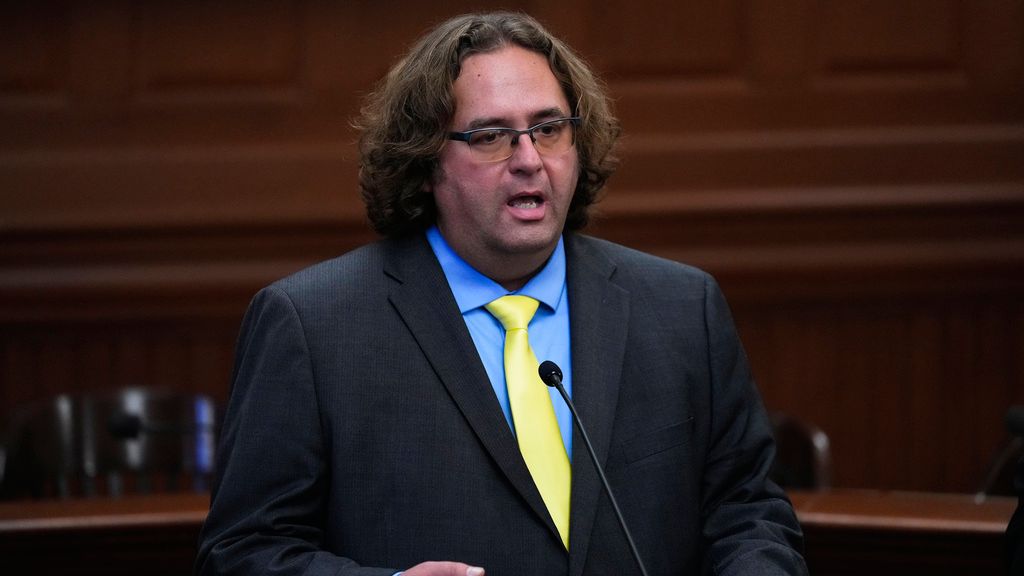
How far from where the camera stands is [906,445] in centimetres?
399

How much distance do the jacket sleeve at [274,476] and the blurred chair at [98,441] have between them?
117 centimetres

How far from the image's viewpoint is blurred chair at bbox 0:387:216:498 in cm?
315

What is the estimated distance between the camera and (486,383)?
6.59 ft

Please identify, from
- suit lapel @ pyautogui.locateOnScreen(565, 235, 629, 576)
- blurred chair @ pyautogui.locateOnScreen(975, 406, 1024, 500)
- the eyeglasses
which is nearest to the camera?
suit lapel @ pyautogui.locateOnScreen(565, 235, 629, 576)

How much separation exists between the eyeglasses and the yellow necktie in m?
0.27

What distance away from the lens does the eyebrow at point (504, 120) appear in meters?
2.06

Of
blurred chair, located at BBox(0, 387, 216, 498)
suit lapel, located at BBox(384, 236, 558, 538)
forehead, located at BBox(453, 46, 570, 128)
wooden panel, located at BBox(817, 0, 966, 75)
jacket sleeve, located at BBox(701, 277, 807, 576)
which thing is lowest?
blurred chair, located at BBox(0, 387, 216, 498)

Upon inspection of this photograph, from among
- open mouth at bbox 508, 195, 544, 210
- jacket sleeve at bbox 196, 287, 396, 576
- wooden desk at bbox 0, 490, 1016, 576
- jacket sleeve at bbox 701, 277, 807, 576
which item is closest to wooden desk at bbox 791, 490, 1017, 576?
wooden desk at bbox 0, 490, 1016, 576

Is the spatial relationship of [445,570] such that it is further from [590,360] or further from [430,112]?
[430,112]

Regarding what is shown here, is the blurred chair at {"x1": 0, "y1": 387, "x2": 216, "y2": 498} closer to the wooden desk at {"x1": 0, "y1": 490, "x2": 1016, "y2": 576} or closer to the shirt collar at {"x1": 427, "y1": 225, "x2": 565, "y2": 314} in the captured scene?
the wooden desk at {"x1": 0, "y1": 490, "x2": 1016, "y2": 576}

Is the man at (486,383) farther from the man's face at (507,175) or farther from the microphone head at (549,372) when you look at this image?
the microphone head at (549,372)

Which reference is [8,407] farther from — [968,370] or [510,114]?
[968,370]

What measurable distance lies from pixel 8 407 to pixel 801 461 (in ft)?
7.67

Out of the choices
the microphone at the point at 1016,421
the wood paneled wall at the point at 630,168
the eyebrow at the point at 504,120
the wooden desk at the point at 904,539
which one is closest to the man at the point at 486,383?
the eyebrow at the point at 504,120
